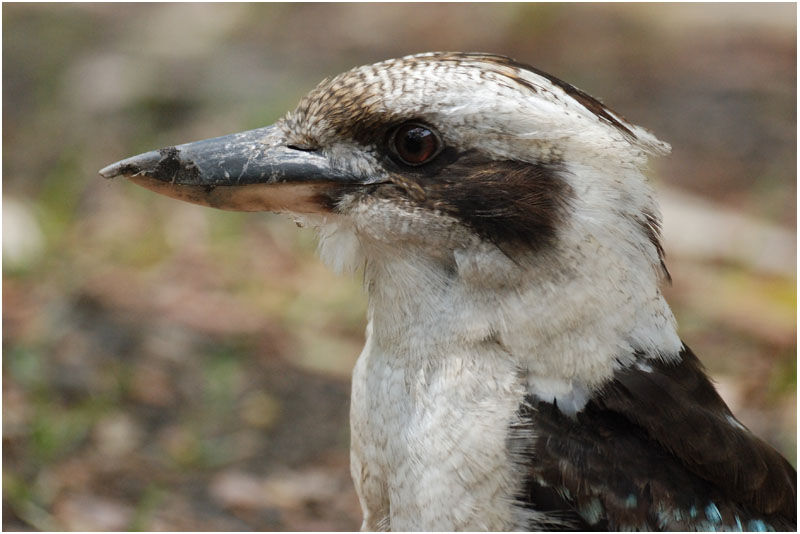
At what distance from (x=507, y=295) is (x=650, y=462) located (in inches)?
21.5

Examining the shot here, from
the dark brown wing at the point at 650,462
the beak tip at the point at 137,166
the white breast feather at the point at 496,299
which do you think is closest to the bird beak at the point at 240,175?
the beak tip at the point at 137,166

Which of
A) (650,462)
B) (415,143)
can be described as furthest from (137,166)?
(650,462)

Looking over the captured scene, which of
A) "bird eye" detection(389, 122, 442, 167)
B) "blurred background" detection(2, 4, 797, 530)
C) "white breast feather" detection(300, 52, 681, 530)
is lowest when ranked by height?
"blurred background" detection(2, 4, 797, 530)

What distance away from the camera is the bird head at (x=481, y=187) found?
9.09 feet

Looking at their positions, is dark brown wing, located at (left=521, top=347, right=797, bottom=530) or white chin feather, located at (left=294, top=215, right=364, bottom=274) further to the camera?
white chin feather, located at (left=294, top=215, right=364, bottom=274)

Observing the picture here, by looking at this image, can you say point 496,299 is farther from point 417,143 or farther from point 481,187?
point 417,143

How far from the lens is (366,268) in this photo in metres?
2.98

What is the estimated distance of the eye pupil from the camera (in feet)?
9.21

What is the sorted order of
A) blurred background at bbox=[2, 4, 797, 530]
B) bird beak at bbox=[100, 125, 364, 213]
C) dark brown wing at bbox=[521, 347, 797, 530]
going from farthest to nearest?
blurred background at bbox=[2, 4, 797, 530] < bird beak at bbox=[100, 125, 364, 213] < dark brown wing at bbox=[521, 347, 797, 530]

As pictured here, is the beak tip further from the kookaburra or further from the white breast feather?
the white breast feather

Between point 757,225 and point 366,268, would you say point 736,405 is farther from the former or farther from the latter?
point 366,268

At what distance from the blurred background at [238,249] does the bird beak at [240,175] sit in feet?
3.97

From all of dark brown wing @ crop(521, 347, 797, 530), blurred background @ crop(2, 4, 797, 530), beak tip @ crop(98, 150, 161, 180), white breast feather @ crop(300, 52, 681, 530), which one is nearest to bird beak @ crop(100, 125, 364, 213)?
beak tip @ crop(98, 150, 161, 180)

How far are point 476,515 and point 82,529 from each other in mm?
1844
